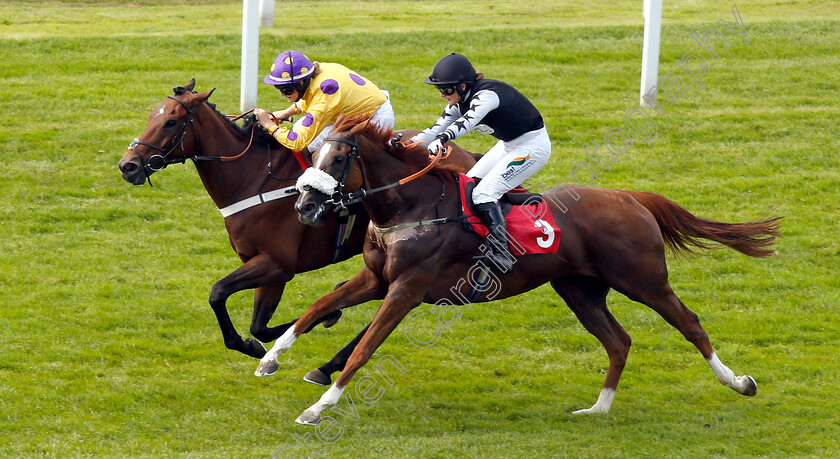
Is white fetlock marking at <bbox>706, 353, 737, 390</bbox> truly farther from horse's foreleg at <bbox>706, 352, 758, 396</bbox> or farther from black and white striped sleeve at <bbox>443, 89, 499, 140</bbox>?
black and white striped sleeve at <bbox>443, 89, 499, 140</bbox>

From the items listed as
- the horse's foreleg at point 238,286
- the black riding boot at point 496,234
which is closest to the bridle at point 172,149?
the horse's foreleg at point 238,286

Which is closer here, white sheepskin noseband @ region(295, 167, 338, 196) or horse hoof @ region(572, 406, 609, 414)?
white sheepskin noseband @ region(295, 167, 338, 196)

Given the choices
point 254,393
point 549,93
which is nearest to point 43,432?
point 254,393

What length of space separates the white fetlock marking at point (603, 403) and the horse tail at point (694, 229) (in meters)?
1.19

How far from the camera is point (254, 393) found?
7.23 m

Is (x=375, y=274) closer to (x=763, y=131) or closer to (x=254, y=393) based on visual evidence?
(x=254, y=393)

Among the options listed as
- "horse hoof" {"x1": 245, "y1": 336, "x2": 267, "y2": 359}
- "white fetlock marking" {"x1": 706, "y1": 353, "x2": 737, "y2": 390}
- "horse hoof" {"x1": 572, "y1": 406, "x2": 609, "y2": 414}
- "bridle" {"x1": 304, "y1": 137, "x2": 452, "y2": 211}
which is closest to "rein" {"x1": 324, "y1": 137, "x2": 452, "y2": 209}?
"bridle" {"x1": 304, "y1": 137, "x2": 452, "y2": 211}

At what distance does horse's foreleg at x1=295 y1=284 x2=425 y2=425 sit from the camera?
6.07m

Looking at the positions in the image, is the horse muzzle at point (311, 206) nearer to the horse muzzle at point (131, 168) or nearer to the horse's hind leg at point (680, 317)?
the horse muzzle at point (131, 168)

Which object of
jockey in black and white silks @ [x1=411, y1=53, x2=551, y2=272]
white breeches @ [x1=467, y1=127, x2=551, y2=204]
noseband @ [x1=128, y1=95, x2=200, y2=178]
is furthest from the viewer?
noseband @ [x1=128, y1=95, x2=200, y2=178]

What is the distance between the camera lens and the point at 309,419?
238 inches

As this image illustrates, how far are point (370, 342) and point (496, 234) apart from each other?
1135 mm

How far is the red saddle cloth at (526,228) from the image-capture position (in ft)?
21.5

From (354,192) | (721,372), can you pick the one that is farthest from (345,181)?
(721,372)
